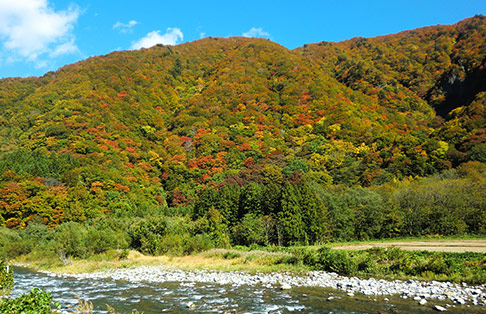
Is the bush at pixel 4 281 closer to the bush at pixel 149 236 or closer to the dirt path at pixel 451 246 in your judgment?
the bush at pixel 149 236

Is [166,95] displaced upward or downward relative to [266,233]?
upward

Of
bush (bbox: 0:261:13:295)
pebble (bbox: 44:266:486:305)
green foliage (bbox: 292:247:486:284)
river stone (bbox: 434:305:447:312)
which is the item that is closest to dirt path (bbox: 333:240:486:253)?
green foliage (bbox: 292:247:486:284)

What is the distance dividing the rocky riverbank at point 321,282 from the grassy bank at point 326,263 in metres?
1.38

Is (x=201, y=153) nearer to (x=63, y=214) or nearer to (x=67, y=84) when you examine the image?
(x=63, y=214)

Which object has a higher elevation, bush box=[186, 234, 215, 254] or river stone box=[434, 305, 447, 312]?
river stone box=[434, 305, 447, 312]

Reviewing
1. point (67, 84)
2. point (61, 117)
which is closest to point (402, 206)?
point (61, 117)

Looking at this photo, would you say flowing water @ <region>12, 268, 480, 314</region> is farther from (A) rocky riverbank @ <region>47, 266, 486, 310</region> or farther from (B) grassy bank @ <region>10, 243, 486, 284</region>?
(B) grassy bank @ <region>10, 243, 486, 284</region>

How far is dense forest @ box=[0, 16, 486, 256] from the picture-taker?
4425cm

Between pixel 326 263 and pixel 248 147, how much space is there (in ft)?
215

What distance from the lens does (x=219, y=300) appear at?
16797 mm

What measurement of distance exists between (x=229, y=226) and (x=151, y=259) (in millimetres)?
17262

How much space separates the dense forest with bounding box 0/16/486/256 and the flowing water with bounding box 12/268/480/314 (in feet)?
53.2

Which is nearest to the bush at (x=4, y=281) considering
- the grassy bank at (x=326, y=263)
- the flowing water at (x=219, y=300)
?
the flowing water at (x=219, y=300)

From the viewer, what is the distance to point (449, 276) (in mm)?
18375
